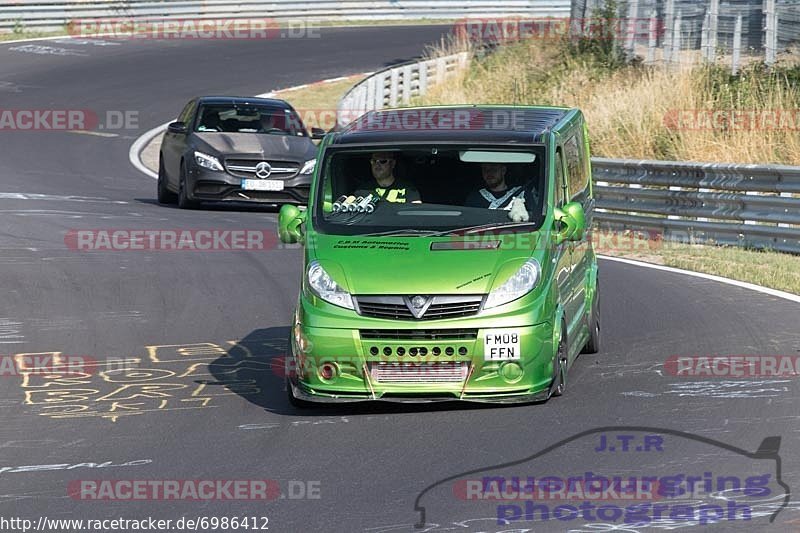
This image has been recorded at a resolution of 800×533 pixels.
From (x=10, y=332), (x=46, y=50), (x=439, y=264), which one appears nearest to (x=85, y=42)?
(x=46, y=50)

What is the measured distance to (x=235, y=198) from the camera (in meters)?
21.8

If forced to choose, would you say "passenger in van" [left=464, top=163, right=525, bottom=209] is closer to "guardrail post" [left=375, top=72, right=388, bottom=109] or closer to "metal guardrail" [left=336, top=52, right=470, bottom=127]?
"metal guardrail" [left=336, top=52, right=470, bottom=127]

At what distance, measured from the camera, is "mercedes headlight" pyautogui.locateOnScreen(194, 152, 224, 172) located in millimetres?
21672

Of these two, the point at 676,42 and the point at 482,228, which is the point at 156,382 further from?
the point at 676,42

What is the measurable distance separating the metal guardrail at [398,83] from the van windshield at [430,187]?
20068 millimetres

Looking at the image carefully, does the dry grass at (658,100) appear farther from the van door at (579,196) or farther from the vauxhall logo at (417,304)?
the vauxhall logo at (417,304)

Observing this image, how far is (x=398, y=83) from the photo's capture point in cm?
3559

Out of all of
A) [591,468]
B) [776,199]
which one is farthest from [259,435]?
[776,199]

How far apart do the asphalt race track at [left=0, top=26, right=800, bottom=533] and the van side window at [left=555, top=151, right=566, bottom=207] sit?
1229 mm

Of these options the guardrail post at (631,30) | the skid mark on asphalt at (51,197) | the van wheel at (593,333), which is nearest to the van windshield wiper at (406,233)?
the van wheel at (593,333)

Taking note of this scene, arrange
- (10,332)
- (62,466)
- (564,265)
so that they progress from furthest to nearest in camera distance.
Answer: (10,332) → (564,265) → (62,466)

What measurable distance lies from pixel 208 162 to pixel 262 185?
0.85 meters

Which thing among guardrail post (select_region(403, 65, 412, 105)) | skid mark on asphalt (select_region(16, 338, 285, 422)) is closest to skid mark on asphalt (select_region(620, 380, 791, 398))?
skid mark on asphalt (select_region(16, 338, 285, 422))

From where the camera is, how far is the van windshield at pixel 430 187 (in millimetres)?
9891
